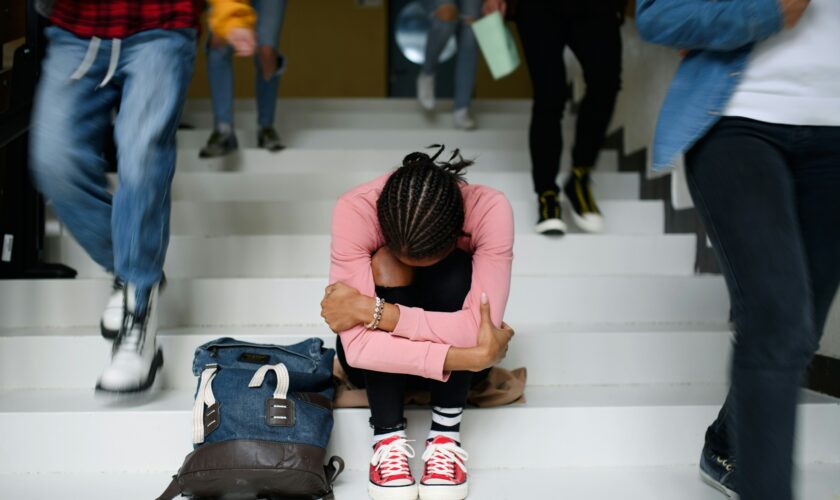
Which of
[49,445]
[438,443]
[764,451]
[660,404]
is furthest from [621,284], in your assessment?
[49,445]

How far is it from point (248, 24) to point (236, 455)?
32.3 inches

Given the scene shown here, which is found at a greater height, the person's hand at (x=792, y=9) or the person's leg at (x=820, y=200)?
the person's hand at (x=792, y=9)

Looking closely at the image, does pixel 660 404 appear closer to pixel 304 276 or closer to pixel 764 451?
pixel 764 451

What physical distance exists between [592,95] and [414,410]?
1.17 m

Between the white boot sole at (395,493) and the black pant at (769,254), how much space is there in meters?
0.60

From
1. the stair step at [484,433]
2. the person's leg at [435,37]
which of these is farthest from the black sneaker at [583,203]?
the person's leg at [435,37]

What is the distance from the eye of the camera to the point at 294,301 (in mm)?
1957

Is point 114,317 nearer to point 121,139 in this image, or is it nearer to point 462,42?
point 121,139

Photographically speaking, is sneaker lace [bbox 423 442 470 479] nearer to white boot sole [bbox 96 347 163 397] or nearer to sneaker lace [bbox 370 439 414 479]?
sneaker lace [bbox 370 439 414 479]

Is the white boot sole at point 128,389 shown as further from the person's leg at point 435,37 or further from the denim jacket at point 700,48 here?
the person's leg at point 435,37

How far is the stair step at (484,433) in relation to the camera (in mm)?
1497

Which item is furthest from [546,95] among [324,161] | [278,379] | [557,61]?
[278,379]

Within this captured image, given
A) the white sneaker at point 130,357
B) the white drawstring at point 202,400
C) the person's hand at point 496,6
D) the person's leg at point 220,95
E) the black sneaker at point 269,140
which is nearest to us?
the white drawstring at point 202,400

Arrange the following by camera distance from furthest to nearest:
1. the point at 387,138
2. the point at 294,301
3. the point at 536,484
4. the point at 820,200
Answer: the point at 387,138, the point at 294,301, the point at 536,484, the point at 820,200
